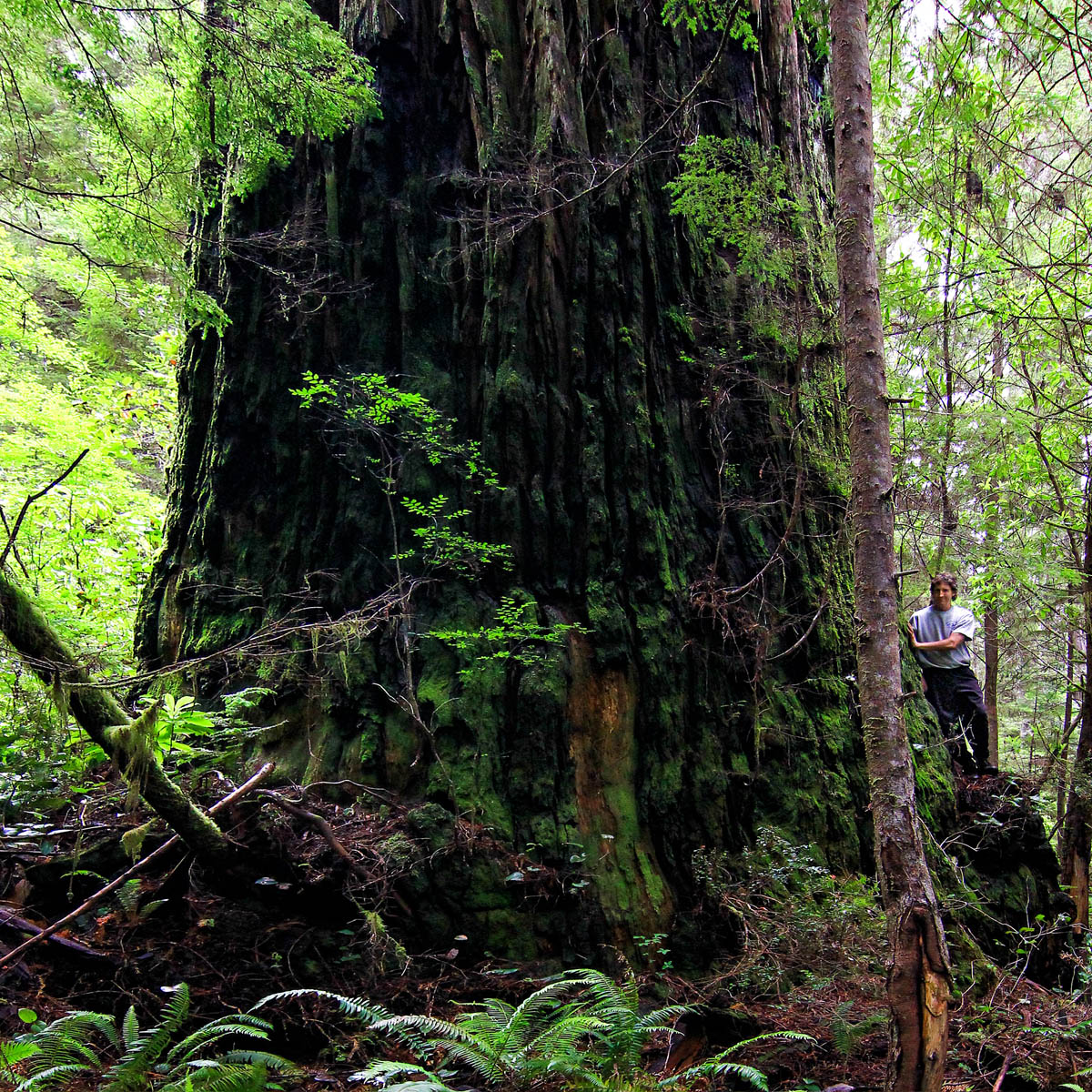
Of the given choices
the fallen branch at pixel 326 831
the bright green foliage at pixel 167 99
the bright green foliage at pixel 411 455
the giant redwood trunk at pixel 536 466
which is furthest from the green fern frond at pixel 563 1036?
the bright green foliage at pixel 167 99

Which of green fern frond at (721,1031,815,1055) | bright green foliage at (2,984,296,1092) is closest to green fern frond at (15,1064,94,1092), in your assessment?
bright green foliage at (2,984,296,1092)

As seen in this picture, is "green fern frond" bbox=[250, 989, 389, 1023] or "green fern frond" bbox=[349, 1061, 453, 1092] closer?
"green fern frond" bbox=[349, 1061, 453, 1092]

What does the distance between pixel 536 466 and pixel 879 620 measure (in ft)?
8.12

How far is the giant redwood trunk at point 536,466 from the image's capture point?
437 cm

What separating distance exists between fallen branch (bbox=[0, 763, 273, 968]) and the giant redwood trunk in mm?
581

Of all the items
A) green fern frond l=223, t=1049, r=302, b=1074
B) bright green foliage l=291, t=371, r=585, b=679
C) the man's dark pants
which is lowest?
green fern frond l=223, t=1049, r=302, b=1074

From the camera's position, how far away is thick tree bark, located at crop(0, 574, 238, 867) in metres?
2.66

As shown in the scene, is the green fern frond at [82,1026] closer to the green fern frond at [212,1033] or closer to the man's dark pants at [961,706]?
the green fern frond at [212,1033]

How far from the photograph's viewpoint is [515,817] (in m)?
4.15

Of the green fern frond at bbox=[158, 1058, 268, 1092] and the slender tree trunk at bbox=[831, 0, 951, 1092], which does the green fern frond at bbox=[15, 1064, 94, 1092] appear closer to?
the green fern frond at bbox=[158, 1058, 268, 1092]

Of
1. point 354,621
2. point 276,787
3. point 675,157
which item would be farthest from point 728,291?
point 276,787

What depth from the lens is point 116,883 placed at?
3295 mm

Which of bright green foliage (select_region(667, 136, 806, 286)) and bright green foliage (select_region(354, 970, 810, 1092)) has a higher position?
bright green foliage (select_region(667, 136, 806, 286))

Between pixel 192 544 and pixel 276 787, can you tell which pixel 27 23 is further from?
pixel 276 787
